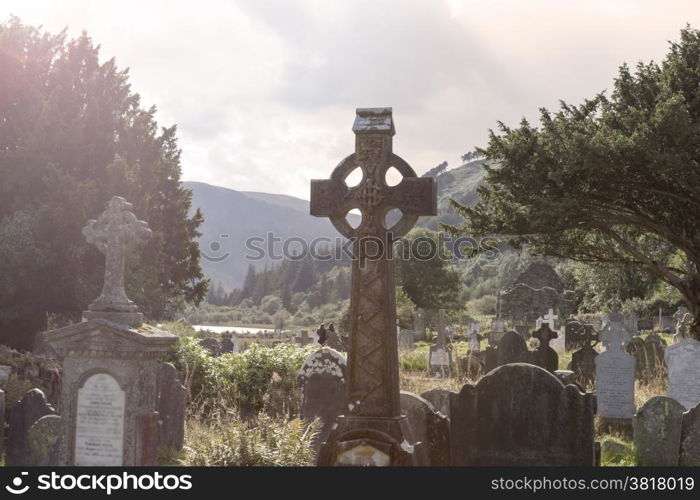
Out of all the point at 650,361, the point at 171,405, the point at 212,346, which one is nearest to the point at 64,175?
the point at 212,346

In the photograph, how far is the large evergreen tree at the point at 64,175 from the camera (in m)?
25.3

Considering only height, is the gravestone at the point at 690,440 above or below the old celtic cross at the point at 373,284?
below

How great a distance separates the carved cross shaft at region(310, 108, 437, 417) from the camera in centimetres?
710

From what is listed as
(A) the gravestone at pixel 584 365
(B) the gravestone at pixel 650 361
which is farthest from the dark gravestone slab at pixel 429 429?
(B) the gravestone at pixel 650 361

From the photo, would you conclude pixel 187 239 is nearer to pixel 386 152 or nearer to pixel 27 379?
pixel 27 379

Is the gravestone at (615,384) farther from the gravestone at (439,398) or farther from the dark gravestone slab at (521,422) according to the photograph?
the dark gravestone slab at (521,422)

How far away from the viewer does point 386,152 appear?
24.1 feet

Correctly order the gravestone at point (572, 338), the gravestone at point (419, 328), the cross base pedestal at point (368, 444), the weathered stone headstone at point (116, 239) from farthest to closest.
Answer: the gravestone at point (419, 328)
the gravestone at point (572, 338)
the weathered stone headstone at point (116, 239)
the cross base pedestal at point (368, 444)

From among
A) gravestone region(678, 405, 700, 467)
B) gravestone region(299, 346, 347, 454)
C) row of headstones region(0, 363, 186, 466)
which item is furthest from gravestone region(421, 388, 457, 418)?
row of headstones region(0, 363, 186, 466)

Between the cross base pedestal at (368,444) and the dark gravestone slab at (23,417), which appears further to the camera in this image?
the dark gravestone slab at (23,417)

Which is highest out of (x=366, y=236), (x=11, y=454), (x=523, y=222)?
(x=523, y=222)

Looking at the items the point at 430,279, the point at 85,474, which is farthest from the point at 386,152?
the point at 430,279

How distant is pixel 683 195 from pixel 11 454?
56.5 feet

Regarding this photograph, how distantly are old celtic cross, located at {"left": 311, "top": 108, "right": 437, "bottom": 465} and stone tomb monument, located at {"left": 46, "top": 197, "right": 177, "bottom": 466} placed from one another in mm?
2878
